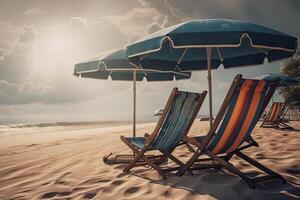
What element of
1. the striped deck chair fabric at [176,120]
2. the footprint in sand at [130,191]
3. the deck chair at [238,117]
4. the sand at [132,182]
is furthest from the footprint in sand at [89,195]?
the deck chair at [238,117]

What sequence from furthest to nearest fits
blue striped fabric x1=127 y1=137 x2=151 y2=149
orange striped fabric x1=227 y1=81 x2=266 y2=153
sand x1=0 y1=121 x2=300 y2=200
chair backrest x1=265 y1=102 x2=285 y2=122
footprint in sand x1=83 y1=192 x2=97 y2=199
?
chair backrest x1=265 y1=102 x2=285 y2=122
blue striped fabric x1=127 y1=137 x2=151 y2=149
orange striped fabric x1=227 y1=81 x2=266 y2=153
footprint in sand x1=83 y1=192 x2=97 y2=199
sand x1=0 y1=121 x2=300 y2=200

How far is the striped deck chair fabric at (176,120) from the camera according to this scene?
4.35 meters

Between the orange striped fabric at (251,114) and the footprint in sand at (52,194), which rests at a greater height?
the orange striped fabric at (251,114)

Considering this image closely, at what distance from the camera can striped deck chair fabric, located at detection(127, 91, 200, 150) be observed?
4.35m

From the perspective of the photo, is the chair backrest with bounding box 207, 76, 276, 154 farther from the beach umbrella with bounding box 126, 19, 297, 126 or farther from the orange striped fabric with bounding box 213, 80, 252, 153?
the beach umbrella with bounding box 126, 19, 297, 126

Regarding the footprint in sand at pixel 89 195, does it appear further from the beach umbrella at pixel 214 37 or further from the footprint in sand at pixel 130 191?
the beach umbrella at pixel 214 37

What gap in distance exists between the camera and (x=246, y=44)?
573 cm

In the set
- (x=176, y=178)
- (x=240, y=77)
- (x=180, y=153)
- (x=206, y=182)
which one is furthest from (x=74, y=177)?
(x=240, y=77)

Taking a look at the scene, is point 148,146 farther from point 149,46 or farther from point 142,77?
point 142,77

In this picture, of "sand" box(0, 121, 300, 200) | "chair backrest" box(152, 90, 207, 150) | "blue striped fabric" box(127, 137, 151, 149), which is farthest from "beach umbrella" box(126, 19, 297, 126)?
"sand" box(0, 121, 300, 200)

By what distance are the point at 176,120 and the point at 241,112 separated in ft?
3.25

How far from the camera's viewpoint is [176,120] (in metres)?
4.41

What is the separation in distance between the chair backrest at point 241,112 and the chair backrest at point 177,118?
1.98 feet

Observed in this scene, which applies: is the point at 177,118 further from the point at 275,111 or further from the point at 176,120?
the point at 275,111
